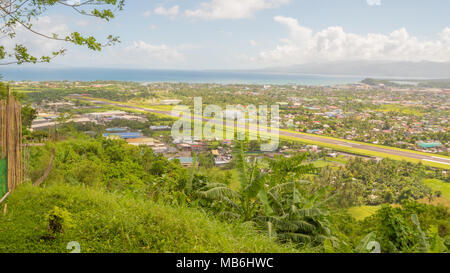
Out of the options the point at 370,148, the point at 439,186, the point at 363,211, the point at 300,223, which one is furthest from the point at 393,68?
the point at 300,223

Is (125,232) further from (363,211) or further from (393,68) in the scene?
(393,68)

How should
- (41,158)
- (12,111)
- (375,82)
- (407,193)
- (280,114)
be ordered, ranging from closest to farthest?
(12,111) < (41,158) < (407,193) < (280,114) < (375,82)

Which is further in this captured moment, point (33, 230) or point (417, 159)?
point (417, 159)

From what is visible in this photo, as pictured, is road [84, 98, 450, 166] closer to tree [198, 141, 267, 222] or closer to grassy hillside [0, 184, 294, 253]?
tree [198, 141, 267, 222]

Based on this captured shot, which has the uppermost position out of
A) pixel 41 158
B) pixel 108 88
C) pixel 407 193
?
pixel 108 88

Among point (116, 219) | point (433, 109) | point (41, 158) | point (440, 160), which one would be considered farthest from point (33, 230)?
point (433, 109)

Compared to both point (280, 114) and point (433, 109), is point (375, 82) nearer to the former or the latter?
point (433, 109)
